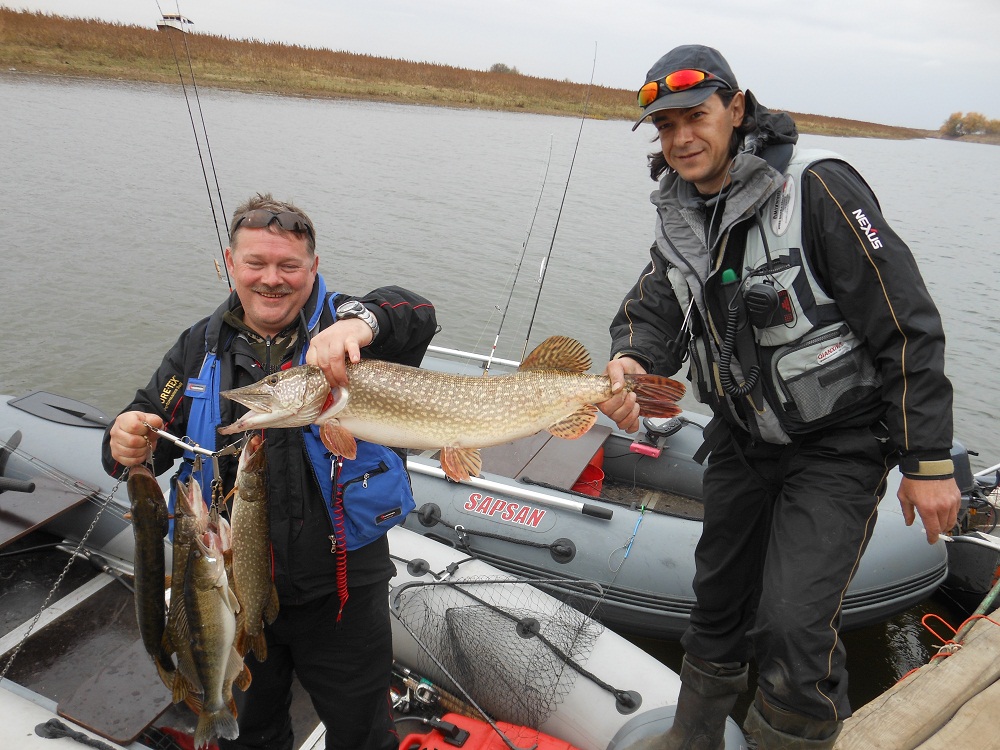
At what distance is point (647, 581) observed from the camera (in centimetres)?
454

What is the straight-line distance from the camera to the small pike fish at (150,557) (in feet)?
7.27

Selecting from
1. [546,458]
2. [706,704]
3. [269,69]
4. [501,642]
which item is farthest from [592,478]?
[269,69]

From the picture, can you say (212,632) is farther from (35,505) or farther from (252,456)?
(35,505)

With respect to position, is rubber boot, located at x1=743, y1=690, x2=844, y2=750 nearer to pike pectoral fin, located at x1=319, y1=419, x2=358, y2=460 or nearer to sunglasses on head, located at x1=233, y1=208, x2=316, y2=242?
pike pectoral fin, located at x1=319, y1=419, x2=358, y2=460

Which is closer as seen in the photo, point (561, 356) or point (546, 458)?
point (561, 356)

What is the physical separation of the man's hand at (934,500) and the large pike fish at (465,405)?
777 millimetres

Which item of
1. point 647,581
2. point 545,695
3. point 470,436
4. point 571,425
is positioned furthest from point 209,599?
point 647,581

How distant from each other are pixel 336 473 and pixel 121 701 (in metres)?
1.82

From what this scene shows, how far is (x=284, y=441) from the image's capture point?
2322 mm

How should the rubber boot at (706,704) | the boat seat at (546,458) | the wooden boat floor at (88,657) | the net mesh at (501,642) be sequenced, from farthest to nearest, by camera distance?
the boat seat at (546,458)
the net mesh at (501,642)
the wooden boat floor at (88,657)
the rubber boot at (706,704)

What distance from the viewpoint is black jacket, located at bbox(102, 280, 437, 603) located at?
229cm

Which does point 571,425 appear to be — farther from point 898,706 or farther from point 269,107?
point 269,107

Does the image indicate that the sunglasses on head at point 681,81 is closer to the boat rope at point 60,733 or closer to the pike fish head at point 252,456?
the pike fish head at point 252,456

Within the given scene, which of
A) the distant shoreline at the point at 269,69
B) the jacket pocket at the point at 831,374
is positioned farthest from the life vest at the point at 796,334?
the distant shoreline at the point at 269,69
